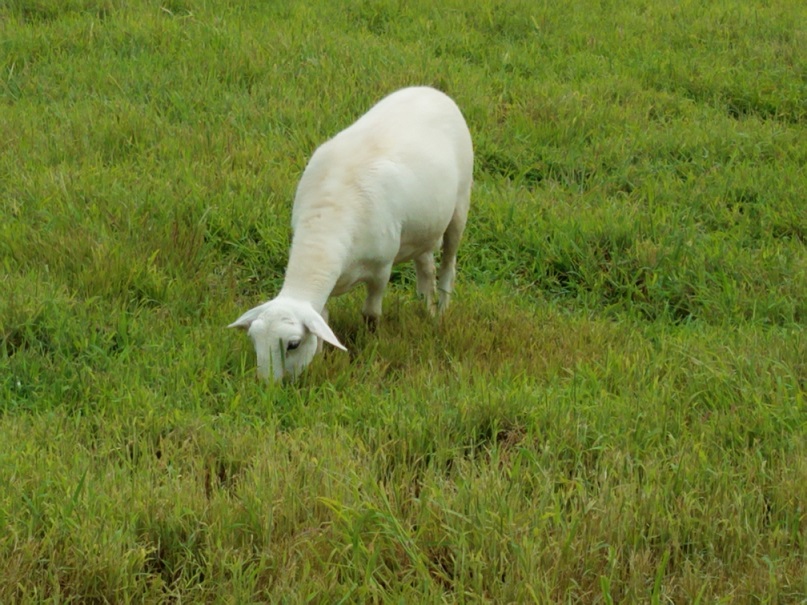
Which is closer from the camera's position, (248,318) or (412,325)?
(248,318)

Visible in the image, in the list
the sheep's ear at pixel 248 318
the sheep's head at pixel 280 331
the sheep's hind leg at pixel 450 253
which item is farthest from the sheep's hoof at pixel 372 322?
the sheep's ear at pixel 248 318

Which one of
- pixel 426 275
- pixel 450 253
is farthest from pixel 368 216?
pixel 450 253

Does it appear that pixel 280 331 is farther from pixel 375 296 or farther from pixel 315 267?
pixel 375 296

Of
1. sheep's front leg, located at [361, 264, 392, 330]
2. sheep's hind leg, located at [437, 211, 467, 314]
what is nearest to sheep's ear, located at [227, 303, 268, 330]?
sheep's front leg, located at [361, 264, 392, 330]

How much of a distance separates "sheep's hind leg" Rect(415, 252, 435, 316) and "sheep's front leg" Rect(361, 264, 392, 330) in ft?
1.81

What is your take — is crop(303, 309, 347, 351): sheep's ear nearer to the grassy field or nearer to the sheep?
the sheep

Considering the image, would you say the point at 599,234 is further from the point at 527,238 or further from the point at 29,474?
the point at 29,474

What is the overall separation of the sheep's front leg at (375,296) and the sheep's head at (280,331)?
719mm

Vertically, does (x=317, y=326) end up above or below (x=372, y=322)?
above

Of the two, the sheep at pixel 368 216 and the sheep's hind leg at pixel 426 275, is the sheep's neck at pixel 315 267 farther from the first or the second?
the sheep's hind leg at pixel 426 275

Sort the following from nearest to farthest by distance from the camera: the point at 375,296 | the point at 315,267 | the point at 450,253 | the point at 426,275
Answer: the point at 315,267
the point at 375,296
the point at 426,275
the point at 450,253

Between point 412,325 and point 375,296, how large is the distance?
0.23 metres

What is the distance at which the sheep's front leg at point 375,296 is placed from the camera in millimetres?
5121

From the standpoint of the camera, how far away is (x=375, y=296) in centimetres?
521
